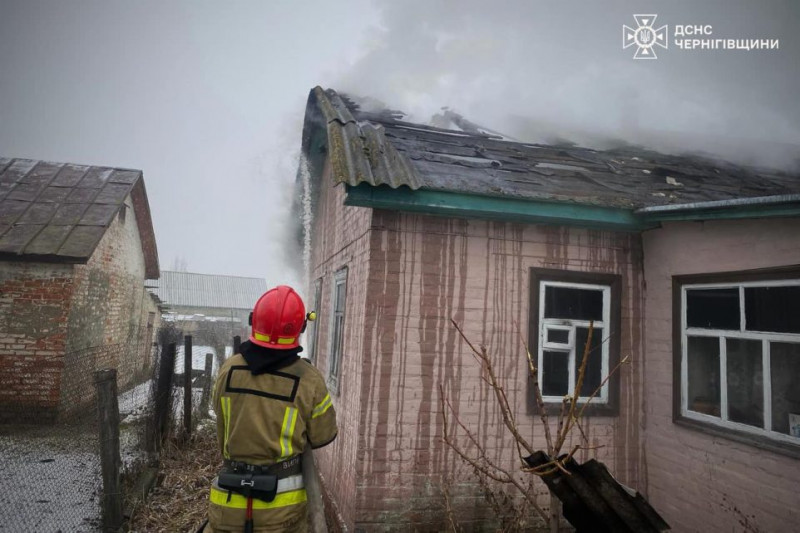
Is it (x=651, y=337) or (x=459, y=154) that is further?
(x=459, y=154)

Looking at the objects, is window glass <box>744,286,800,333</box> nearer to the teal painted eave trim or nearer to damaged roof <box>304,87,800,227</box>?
damaged roof <box>304,87,800,227</box>

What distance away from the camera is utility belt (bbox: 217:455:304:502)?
2.60 metres

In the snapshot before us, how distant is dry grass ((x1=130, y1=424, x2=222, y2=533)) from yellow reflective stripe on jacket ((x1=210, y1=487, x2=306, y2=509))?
2569 millimetres

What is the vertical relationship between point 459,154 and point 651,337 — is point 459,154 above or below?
above

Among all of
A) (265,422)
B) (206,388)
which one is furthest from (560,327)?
(206,388)

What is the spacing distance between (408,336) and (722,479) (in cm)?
323

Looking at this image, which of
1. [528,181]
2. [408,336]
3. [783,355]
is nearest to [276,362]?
[408,336]

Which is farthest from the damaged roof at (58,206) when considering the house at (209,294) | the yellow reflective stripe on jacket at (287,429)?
the house at (209,294)

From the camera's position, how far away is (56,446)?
234 inches

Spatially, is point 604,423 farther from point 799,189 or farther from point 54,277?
point 54,277

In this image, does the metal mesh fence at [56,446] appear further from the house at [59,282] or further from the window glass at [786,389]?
the window glass at [786,389]

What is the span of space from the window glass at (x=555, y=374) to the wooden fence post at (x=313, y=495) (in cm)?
315

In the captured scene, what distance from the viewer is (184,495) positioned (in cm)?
596

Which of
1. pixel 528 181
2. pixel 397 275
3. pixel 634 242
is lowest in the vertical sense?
pixel 397 275
